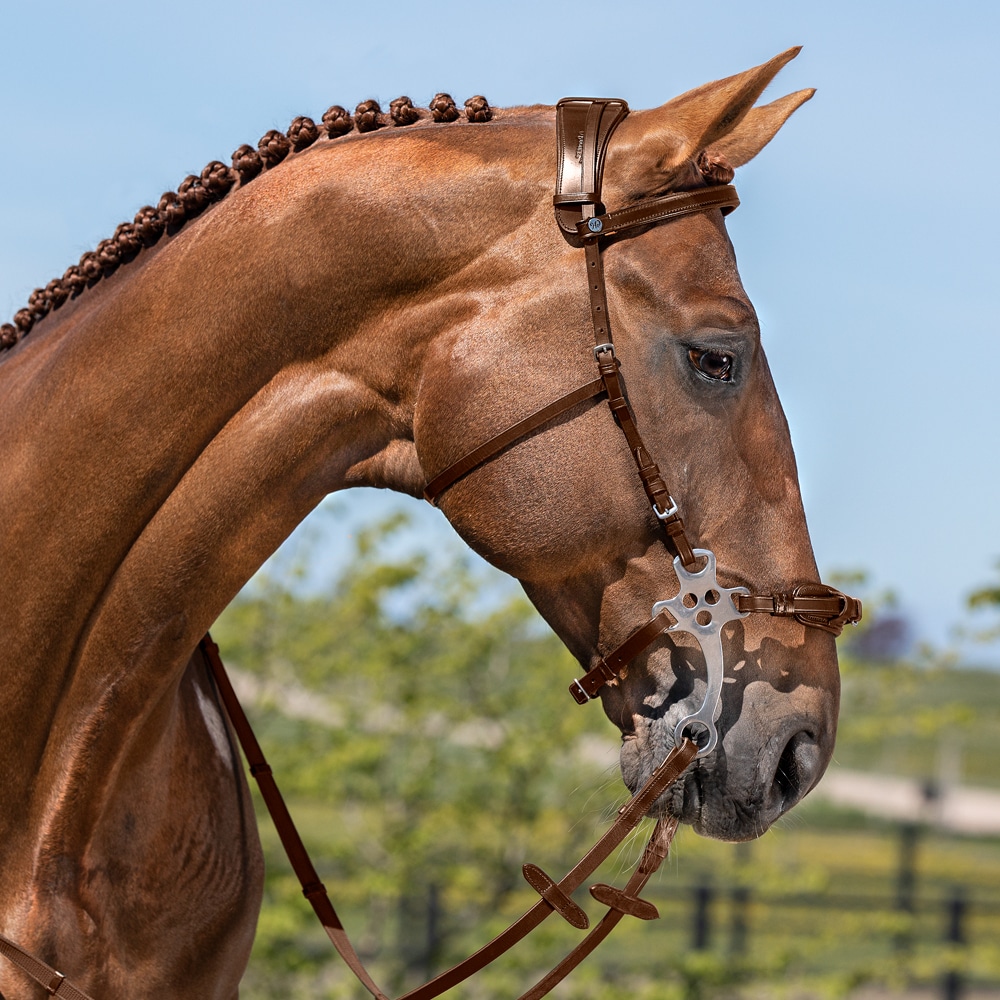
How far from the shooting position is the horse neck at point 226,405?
2.22m

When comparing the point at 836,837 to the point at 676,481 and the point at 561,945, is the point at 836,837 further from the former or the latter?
the point at 676,481

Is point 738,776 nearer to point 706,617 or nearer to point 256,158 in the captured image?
point 706,617

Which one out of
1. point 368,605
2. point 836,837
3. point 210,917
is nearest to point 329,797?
point 368,605

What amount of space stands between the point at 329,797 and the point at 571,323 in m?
5.99

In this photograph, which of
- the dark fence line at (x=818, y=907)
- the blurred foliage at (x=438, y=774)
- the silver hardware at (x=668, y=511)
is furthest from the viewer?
the dark fence line at (x=818, y=907)

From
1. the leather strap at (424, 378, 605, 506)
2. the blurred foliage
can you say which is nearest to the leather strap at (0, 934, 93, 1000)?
the leather strap at (424, 378, 605, 506)

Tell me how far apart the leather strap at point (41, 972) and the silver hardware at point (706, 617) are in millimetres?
1173

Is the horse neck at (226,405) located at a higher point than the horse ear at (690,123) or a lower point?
lower

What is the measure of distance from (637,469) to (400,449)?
452 mm

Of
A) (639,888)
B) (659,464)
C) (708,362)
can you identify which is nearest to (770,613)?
(659,464)

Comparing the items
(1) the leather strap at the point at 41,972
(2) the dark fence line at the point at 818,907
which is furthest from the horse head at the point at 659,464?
(2) the dark fence line at the point at 818,907

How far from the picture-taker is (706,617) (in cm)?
213

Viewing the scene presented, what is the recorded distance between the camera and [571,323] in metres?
2.17

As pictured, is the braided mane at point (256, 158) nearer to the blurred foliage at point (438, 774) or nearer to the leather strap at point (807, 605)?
the leather strap at point (807, 605)
